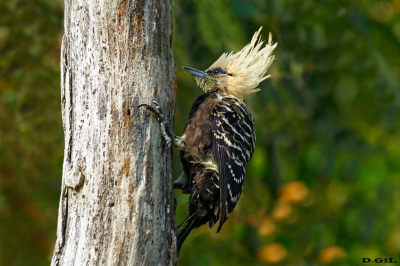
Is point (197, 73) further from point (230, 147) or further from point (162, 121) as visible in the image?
point (162, 121)

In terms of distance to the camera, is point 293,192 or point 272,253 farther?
point 293,192

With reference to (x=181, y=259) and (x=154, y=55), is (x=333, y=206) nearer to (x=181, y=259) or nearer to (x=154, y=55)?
(x=181, y=259)

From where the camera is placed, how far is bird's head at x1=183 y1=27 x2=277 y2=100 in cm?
512

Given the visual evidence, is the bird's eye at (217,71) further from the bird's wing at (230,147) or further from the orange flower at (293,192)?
the orange flower at (293,192)

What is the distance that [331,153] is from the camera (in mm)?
6707

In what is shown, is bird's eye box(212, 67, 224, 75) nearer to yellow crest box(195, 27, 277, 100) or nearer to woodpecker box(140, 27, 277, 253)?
yellow crest box(195, 27, 277, 100)

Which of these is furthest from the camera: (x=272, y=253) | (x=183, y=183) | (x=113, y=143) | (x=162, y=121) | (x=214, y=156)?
(x=272, y=253)

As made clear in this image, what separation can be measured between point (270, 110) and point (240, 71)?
7.14ft

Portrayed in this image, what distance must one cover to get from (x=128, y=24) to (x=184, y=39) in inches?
96.0

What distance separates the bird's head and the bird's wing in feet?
1.16

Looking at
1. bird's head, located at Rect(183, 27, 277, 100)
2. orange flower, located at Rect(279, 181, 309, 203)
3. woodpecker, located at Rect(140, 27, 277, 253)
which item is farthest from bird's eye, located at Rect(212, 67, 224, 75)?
orange flower, located at Rect(279, 181, 309, 203)

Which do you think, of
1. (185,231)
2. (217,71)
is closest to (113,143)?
(185,231)

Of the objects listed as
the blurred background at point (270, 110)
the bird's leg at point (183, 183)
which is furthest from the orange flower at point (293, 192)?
the bird's leg at point (183, 183)

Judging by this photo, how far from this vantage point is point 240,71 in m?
5.17
